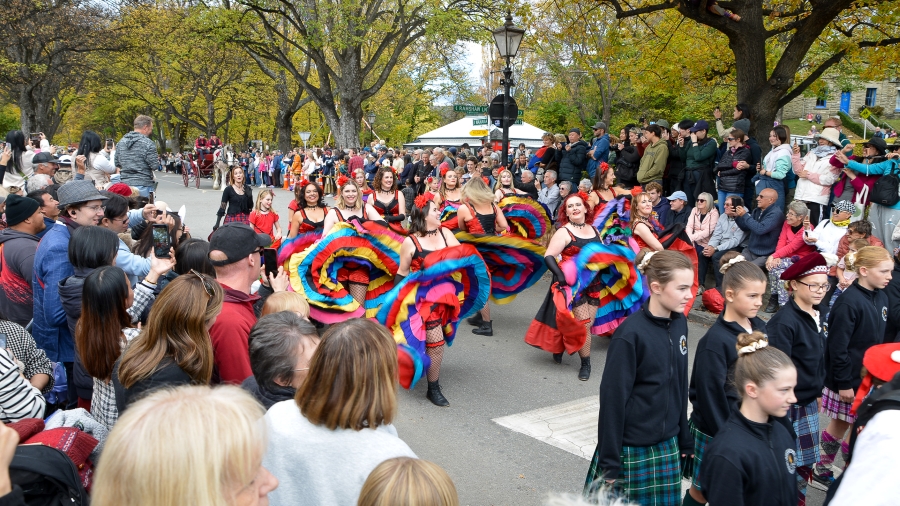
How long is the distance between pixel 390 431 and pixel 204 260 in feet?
7.56

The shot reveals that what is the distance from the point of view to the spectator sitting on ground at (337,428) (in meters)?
2.26

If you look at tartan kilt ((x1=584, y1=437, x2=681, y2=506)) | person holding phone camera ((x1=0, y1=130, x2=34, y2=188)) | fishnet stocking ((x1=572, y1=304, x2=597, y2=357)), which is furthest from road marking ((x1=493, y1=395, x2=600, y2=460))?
person holding phone camera ((x1=0, y1=130, x2=34, y2=188))

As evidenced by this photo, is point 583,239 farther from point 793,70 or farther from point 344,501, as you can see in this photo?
point 793,70

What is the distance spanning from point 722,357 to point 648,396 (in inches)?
20.6

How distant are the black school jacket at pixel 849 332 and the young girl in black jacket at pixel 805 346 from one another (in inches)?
22.2

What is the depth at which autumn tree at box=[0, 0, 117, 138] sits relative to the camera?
2667cm

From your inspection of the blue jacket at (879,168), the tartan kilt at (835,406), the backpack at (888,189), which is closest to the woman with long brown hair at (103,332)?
the tartan kilt at (835,406)

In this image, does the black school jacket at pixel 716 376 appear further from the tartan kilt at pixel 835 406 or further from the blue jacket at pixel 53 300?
the blue jacket at pixel 53 300

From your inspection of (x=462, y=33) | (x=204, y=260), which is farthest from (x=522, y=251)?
(x=462, y=33)

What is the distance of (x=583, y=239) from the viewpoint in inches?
268

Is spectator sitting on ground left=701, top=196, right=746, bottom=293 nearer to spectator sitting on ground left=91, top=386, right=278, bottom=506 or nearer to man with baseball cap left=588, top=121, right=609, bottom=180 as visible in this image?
man with baseball cap left=588, top=121, right=609, bottom=180

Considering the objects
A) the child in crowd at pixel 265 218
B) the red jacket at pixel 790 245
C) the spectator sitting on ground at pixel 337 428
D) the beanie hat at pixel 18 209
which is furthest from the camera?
the child in crowd at pixel 265 218

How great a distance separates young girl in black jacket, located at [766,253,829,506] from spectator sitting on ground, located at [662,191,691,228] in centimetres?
642

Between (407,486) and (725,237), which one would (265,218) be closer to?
(725,237)
